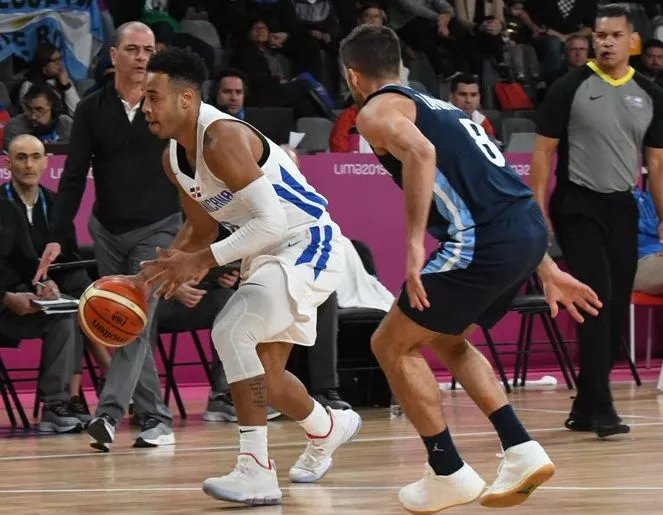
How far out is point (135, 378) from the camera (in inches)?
311

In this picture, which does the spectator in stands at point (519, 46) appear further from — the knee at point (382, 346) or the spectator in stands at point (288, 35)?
the knee at point (382, 346)

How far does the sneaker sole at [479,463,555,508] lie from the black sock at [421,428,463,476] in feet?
0.49

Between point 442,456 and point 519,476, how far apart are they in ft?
0.89

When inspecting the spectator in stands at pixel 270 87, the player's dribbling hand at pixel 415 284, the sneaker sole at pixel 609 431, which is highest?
the player's dribbling hand at pixel 415 284

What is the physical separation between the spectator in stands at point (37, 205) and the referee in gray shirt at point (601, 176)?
2992mm

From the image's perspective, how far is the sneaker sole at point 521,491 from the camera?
5266 millimetres

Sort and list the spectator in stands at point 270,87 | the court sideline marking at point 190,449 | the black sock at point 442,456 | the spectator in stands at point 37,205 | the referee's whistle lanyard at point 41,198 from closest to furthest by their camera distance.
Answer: the black sock at point 442,456 < the court sideline marking at point 190,449 < the spectator in stands at point 37,205 < the referee's whistle lanyard at point 41,198 < the spectator in stands at point 270,87

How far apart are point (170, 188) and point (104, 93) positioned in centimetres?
62

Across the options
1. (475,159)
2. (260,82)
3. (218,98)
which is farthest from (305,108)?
(475,159)

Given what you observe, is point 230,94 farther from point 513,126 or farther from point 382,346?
point 382,346

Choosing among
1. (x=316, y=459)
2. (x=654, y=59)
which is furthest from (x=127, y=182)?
(x=654, y=59)

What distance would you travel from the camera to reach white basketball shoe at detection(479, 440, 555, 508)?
527 cm

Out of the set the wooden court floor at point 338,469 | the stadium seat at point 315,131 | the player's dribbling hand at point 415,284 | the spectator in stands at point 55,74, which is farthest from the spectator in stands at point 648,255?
the player's dribbling hand at point 415,284

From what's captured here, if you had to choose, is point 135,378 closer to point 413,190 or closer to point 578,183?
point 578,183
